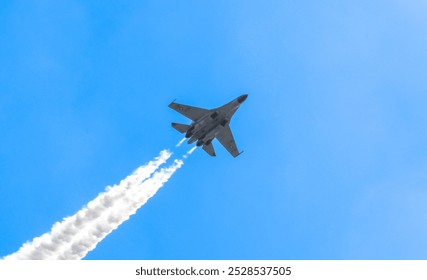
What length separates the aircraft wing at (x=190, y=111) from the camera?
104m

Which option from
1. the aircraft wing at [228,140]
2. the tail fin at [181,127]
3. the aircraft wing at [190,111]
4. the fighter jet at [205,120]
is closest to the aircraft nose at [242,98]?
the fighter jet at [205,120]

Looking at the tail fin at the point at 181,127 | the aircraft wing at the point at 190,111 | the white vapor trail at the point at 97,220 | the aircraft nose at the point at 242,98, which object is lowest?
the white vapor trail at the point at 97,220

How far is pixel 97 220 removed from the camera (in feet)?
318

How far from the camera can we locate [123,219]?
98.2 metres

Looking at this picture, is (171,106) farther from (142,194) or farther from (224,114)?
(142,194)

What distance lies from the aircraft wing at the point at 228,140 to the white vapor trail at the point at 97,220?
6.26 metres

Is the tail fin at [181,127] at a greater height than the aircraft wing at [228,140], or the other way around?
the aircraft wing at [228,140]

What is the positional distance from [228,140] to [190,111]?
9.91 metres

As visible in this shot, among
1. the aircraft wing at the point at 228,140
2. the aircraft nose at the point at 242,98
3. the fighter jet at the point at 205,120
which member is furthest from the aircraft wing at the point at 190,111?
the aircraft wing at the point at 228,140

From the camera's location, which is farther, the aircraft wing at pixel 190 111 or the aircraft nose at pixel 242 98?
the aircraft wing at pixel 190 111

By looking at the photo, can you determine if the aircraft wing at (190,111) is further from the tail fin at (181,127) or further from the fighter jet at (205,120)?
the tail fin at (181,127)

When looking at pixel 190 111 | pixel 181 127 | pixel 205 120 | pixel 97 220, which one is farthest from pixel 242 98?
pixel 97 220

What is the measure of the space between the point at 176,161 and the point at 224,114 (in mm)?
11248
